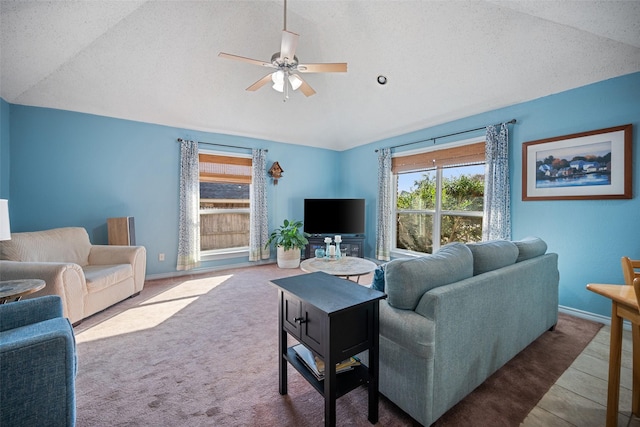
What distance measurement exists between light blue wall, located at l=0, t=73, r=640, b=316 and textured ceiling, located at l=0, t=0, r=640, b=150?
0.18 metres

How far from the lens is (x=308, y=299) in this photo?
134cm

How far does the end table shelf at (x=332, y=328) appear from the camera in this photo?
48.7 inches

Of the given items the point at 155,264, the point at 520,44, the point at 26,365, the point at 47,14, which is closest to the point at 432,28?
the point at 520,44

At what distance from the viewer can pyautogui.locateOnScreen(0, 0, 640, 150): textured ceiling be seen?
2.38m

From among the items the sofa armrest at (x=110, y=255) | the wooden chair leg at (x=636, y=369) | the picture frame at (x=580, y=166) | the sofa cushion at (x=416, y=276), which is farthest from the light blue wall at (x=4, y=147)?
the picture frame at (x=580, y=166)

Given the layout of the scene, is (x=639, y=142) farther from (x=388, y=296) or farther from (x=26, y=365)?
(x=26, y=365)

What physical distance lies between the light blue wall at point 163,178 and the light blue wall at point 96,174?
0.03ft

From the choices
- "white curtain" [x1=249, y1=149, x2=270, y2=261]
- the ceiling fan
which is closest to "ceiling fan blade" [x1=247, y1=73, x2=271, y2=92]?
the ceiling fan

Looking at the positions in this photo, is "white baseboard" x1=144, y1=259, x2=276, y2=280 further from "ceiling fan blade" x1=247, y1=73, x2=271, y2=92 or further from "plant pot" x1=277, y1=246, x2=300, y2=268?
"ceiling fan blade" x1=247, y1=73, x2=271, y2=92

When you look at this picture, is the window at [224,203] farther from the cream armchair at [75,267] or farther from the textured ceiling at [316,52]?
the cream armchair at [75,267]

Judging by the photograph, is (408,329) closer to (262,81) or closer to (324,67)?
(324,67)

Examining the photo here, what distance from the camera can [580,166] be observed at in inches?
111

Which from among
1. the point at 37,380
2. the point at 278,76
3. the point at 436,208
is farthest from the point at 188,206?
the point at 436,208

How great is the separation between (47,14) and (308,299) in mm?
3219
